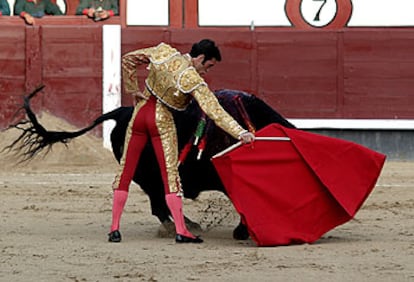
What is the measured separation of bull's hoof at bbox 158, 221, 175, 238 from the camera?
Result: 546 cm

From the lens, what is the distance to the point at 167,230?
5477mm

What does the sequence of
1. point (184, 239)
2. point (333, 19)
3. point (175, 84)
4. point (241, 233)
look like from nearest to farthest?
point (175, 84) → point (184, 239) → point (241, 233) → point (333, 19)

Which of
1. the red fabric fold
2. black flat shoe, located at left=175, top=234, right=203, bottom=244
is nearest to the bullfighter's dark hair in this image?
the red fabric fold

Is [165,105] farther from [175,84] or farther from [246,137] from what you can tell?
[246,137]

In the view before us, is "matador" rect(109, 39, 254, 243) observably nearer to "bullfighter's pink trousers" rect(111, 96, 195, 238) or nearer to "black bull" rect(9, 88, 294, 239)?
"bullfighter's pink trousers" rect(111, 96, 195, 238)

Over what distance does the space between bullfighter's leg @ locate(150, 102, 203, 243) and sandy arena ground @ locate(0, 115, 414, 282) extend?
0.09 m

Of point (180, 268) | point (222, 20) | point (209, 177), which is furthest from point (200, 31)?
point (180, 268)

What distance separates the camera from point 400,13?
10.9 m

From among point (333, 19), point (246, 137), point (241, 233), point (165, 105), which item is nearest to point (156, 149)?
point (165, 105)

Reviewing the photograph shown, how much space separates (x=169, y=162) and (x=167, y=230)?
46cm

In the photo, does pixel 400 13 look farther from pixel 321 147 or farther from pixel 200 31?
pixel 321 147

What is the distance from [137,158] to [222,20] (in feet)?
19.7

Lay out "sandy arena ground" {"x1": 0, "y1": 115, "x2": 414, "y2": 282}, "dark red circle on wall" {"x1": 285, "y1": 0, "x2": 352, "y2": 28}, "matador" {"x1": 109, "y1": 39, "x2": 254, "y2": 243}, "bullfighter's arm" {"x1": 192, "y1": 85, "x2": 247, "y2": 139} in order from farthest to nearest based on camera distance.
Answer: "dark red circle on wall" {"x1": 285, "y1": 0, "x2": 352, "y2": 28} → "matador" {"x1": 109, "y1": 39, "x2": 254, "y2": 243} → "bullfighter's arm" {"x1": 192, "y1": 85, "x2": 247, "y2": 139} → "sandy arena ground" {"x1": 0, "y1": 115, "x2": 414, "y2": 282}

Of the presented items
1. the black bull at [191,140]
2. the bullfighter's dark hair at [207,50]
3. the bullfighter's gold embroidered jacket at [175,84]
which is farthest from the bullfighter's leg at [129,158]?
the bullfighter's dark hair at [207,50]
